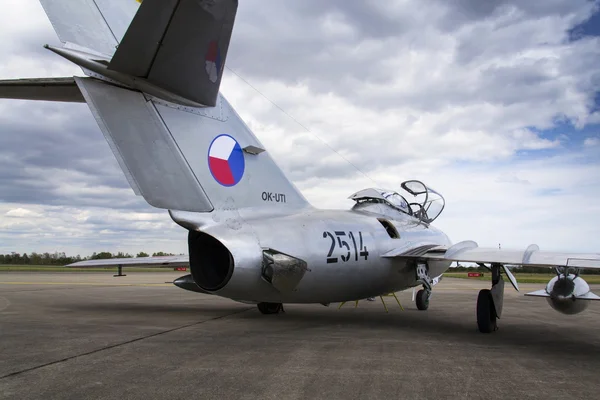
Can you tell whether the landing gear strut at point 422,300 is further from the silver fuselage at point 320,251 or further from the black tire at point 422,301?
the silver fuselage at point 320,251

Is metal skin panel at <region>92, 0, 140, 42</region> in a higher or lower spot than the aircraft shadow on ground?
higher

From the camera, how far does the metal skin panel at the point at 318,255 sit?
6.34 metres

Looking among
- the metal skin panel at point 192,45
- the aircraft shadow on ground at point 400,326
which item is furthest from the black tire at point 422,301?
the metal skin panel at point 192,45

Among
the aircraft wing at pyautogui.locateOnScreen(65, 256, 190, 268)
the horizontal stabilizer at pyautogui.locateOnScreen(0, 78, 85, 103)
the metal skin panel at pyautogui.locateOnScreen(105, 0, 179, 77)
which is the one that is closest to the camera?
the metal skin panel at pyautogui.locateOnScreen(105, 0, 179, 77)

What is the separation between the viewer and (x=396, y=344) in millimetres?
6816

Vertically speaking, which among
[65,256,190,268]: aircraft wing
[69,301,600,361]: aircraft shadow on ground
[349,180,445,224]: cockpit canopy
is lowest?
[69,301,600,361]: aircraft shadow on ground

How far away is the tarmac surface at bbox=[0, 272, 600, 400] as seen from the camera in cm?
428

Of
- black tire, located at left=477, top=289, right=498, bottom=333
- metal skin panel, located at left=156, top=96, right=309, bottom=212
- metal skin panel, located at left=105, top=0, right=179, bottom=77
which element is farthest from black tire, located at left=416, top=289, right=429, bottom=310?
metal skin panel, located at left=105, top=0, right=179, bottom=77

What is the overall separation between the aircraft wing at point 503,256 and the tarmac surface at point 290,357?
3.96ft

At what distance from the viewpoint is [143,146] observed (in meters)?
6.11

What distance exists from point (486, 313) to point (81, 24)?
7473mm

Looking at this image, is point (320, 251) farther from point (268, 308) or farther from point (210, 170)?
point (268, 308)

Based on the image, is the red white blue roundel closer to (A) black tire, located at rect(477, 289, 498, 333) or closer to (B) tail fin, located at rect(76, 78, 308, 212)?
(B) tail fin, located at rect(76, 78, 308, 212)

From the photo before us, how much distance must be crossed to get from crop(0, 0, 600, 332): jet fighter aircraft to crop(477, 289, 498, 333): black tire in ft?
0.06
